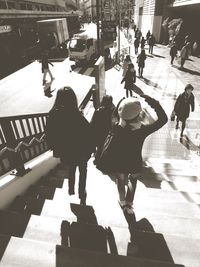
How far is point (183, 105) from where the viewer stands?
21.1 feet

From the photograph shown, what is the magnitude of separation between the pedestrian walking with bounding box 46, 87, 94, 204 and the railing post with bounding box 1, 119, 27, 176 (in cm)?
79

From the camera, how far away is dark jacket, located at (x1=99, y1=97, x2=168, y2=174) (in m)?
2.47

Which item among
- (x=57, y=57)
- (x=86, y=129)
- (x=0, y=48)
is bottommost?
(x=57, y=57)

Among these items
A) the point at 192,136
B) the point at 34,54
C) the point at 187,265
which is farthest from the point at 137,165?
the point at 34,54

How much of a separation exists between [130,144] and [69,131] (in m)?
0.81

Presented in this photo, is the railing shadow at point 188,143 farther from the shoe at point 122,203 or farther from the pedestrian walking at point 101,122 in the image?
the shoe at point 122,203

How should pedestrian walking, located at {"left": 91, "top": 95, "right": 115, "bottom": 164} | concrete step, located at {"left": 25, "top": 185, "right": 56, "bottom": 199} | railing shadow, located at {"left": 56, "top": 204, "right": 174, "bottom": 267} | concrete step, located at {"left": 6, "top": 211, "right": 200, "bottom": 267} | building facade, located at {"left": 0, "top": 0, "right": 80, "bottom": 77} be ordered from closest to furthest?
railing shadow, located at {"left": 56, "top": 204, "right": 174, "bottom": 267} < concrete step, located at {"left": 6, "top": 211, "right": 200, "bottom": 267} < pedestrian walking, located at {"left": 91, "top": 95, "right": 115, "bottom": 164} < concrete step, located at {"left": 25, "top": 185, "right": 56, "bottom": 199} < building facade, located at {"left": 0, "top": 0, "right": 80, "bottom": 77}

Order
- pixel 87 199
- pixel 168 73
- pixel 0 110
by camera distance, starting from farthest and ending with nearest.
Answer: pixel 168 73
pixel 0 110
pixel 87 199

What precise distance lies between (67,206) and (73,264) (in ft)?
3.58

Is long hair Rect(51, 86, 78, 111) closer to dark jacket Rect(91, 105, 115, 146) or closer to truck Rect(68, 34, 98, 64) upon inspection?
dark jacket Rect(91, 105, 115, 146)

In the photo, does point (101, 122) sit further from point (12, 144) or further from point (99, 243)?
point (99, 243)

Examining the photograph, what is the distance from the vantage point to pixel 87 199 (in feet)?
11.6

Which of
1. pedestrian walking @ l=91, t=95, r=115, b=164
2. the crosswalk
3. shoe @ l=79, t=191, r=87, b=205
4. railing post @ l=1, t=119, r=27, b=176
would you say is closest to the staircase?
shoe @ l=79, t=191, r=87, b=205

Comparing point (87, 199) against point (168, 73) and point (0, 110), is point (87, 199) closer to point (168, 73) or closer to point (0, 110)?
point (0, 110)
